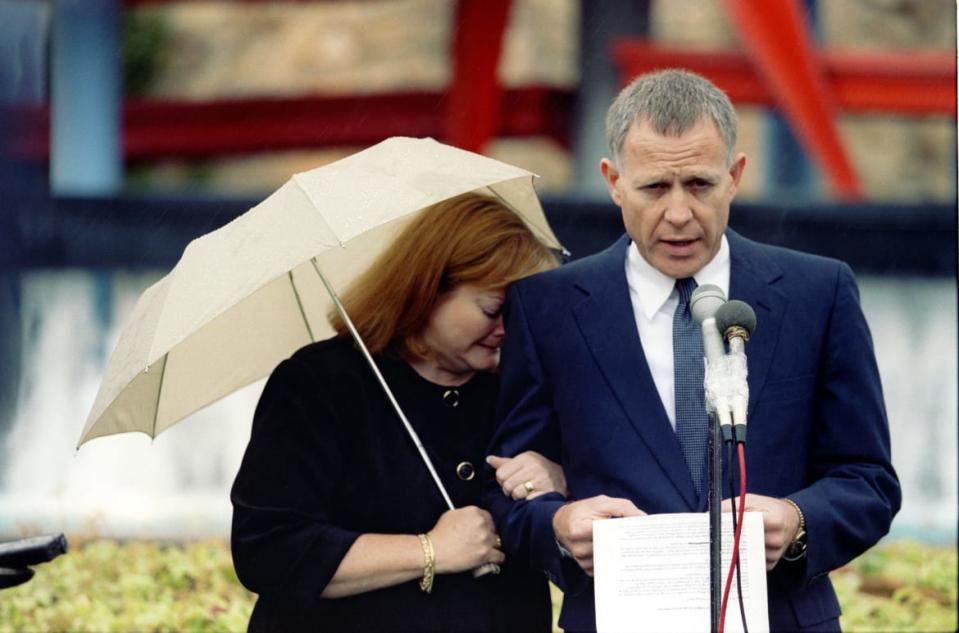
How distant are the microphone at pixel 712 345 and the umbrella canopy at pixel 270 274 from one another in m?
0.74

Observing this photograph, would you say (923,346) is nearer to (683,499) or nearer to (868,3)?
(683,499)

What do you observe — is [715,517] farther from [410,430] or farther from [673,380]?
[410,430]

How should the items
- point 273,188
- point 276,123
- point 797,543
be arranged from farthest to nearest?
1. point 276,123
2. point 273,188
3. point 797,543

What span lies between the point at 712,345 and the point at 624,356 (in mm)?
591

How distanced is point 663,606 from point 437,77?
946 inches

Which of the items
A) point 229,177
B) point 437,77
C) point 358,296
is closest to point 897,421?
point 358,296

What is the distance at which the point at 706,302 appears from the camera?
2502 mm

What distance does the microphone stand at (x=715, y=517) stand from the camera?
241 cm

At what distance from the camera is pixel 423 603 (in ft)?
10.7

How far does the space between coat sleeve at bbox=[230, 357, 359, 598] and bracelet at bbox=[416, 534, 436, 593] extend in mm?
151

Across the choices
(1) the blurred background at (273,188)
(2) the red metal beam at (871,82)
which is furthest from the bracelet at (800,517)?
(2) the red metal beam at (871,82)

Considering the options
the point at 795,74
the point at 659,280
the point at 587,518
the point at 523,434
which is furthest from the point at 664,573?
the point at 795,74

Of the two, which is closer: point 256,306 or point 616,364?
point 616,364

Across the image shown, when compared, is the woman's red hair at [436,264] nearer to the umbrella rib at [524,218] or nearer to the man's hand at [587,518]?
the umbrella rib at [524,218]
